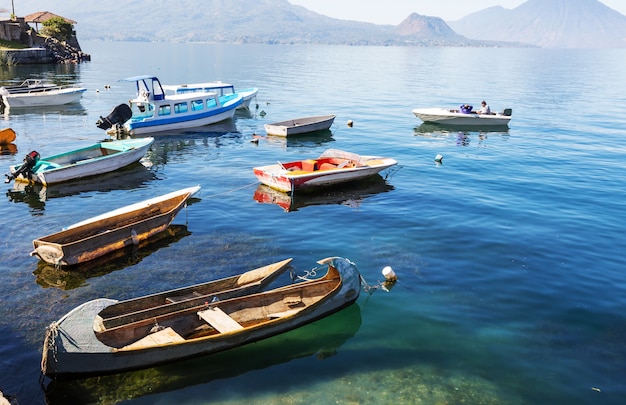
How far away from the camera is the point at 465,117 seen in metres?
43.6

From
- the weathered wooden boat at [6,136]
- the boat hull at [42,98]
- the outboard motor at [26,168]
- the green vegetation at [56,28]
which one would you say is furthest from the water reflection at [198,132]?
the green vegetation at [56,28]

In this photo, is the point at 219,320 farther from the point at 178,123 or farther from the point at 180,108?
the point at 180,108

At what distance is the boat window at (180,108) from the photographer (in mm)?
41125

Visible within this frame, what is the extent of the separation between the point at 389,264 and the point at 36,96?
156ft

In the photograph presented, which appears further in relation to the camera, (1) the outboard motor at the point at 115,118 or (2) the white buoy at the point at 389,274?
(1) the outboard motor at the point at 115,118

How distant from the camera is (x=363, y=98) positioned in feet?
211

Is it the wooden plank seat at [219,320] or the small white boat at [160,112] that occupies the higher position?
the small white boat at [160,112]

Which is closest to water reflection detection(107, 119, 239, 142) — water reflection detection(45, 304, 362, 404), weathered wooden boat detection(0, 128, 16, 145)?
weathered wooden boat detection(0, 128, 16, 145)

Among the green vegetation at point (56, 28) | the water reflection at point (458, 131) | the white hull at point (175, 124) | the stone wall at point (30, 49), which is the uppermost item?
the green vegetation at point (56, 28)

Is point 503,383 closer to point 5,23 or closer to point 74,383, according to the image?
point 74,383

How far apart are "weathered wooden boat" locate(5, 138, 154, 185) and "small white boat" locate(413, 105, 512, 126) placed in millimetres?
24248

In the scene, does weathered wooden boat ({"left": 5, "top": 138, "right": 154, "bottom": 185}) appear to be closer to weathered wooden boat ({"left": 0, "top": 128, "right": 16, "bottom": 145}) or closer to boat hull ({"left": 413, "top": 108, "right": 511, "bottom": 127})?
weathered wooden boat ({"left": 0, "top": 128, "right": 16, "bottom": 145})

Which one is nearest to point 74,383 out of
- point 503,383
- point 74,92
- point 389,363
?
point 389,363

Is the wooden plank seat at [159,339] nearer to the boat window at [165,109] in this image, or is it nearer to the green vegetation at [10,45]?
the boat window at [165,109]
